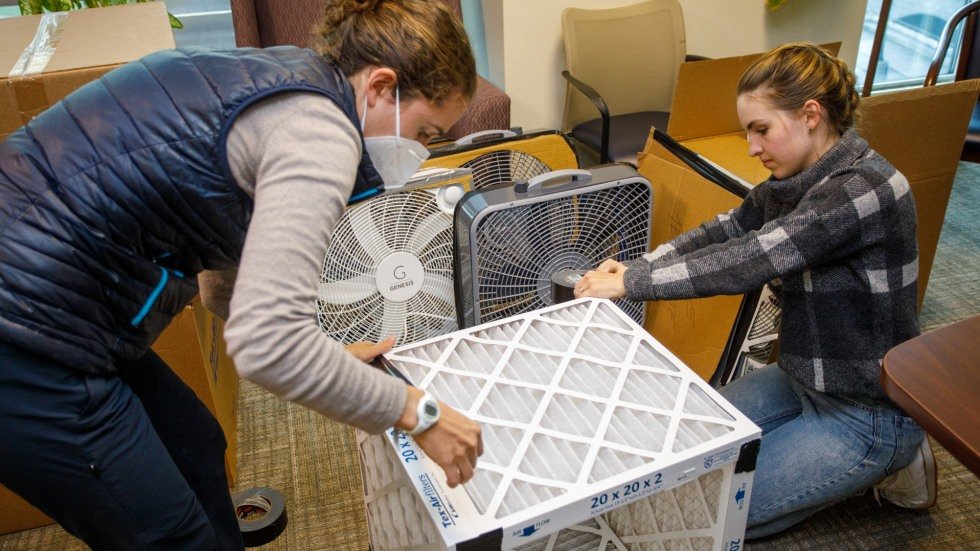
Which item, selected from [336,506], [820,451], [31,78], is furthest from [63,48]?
[820,451]

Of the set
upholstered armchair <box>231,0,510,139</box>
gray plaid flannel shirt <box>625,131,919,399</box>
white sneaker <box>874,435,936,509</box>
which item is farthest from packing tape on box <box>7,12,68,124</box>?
white sneaker <box>874,435,936,509</box>

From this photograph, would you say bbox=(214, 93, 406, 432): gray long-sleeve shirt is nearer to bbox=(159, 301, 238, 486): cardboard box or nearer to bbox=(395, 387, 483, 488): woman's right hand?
bbox=(395, 387, 483, 488): woman's right hand

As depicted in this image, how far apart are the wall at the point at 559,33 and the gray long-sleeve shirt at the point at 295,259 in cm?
198

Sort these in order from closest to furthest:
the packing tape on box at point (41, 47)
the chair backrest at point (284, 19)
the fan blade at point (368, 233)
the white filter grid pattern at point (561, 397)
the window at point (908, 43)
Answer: the white filter grid pattern at point (561, 397)
the packing tape on box at point (41, 47)
the fan blade at point (368, 233)
the chair backrest at point (284, 19)
the window at point (908, 43)

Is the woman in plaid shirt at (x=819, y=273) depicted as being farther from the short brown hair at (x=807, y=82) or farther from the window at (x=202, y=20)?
the window at (x=202, y=20)

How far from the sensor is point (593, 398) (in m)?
1.06

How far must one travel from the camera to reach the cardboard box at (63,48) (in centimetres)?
134

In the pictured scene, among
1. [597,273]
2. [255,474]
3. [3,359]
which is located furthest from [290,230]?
[255,474]

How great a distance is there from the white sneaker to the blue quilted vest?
128cm

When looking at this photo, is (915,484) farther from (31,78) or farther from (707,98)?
(31,78)

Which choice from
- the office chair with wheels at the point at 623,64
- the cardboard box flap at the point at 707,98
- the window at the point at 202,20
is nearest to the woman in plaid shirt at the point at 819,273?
the cardboard box flap at the point at 707,98

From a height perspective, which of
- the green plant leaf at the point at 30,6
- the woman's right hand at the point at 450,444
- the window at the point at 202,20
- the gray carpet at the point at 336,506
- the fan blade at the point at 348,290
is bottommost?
the gray carpet at the point at 336,506

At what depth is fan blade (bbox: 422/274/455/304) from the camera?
159cm

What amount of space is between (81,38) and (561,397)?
4.16 feet
